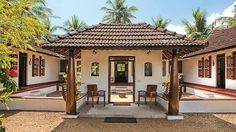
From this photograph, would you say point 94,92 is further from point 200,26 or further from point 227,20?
point 200,26

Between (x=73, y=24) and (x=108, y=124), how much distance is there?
30.6 meters

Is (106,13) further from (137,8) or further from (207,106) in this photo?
(207,106)

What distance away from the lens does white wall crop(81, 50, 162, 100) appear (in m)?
13.9

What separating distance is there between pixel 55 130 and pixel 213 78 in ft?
39.8

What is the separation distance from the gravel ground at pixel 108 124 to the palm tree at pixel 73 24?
1121 inches

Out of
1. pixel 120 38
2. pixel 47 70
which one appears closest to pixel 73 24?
pixel 47 70

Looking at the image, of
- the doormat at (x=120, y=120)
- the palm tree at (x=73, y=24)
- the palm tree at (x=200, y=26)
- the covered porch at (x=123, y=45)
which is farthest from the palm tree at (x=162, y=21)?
the doormat at (x=120, y=120)

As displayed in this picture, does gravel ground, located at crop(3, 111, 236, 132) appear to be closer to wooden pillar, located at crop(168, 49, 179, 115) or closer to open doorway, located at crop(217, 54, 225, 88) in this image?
wooden pillar, located at crop(168, 49, 179, 115)

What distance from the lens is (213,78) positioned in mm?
17656

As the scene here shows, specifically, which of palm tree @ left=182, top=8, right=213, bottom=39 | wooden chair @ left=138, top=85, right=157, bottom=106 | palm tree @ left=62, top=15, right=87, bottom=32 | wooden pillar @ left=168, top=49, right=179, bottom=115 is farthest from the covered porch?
palm tree @ left=62, top=15, right=87, bottom=32

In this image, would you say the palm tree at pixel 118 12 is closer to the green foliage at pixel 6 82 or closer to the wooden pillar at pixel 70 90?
the wooden pillar at pixel 70 90

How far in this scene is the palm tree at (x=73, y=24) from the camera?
38.6 meters

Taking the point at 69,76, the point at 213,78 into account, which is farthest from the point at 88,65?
the point at 213,78

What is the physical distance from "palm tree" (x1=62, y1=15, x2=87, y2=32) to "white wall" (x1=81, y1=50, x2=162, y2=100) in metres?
25.1
